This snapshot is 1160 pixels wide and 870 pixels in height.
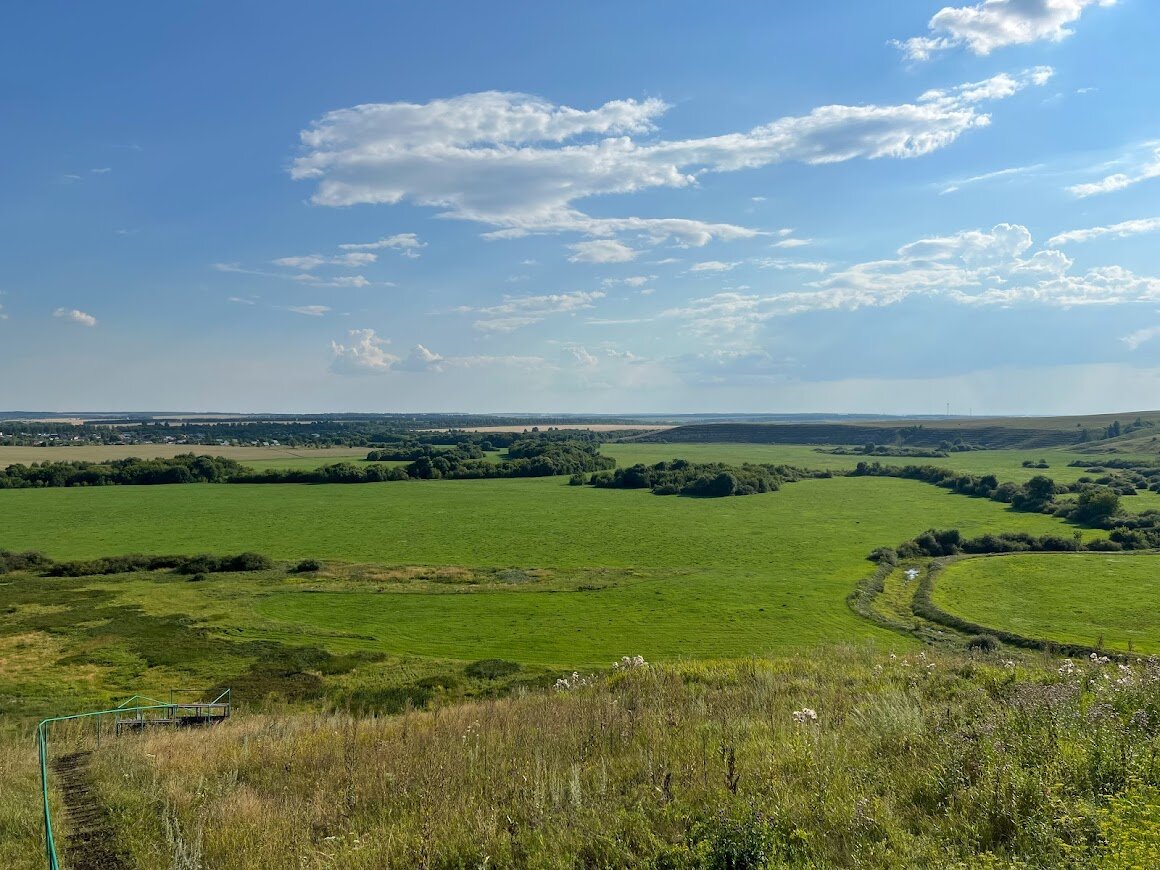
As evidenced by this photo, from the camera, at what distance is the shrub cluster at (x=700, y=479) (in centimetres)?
11200

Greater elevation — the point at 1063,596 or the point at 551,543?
the point at 1063,596

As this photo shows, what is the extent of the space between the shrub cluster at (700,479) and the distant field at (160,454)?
64.1 meters

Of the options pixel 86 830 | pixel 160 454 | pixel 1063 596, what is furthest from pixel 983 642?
pixel 160 454

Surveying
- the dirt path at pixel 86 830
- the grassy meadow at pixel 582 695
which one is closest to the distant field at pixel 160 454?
the grassy meadow at pixel 582 695

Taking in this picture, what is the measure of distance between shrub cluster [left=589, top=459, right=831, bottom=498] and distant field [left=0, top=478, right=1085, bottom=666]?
528 centimetres

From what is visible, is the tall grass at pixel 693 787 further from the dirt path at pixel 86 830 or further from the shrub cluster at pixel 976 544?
the shrub cluster at pixel 976 544

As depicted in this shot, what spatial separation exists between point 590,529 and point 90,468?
92633mm

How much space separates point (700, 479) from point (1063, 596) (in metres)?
70.2

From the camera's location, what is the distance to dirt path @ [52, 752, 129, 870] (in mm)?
6887

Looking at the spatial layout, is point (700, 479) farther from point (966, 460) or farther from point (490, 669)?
point (490, 669)

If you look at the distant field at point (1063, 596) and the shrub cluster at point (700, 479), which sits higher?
the shrub cluster at point (700, 479)

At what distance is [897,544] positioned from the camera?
213 feet

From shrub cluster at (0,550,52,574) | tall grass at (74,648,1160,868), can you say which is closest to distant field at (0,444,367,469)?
shrub cluster at (0,550,52,574)

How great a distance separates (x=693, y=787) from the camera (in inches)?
279
